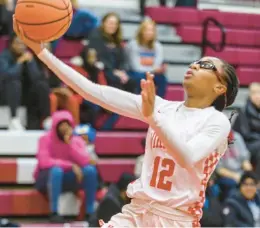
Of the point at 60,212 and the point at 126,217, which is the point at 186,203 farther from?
the point at 60,212

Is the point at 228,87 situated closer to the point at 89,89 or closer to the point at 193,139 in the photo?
the point at 193,139

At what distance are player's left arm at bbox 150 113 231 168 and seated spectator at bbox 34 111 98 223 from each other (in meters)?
3.55

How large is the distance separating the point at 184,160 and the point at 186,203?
290mm

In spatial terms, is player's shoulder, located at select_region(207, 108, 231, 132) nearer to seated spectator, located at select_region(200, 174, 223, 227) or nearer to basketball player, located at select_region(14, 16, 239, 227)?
basketball player, located at select_region(14, 16, 239, 227)

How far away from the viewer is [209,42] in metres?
8.87

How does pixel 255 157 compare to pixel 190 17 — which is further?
pixel 190 17

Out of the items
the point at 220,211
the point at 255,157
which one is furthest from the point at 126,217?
the point at 255,157

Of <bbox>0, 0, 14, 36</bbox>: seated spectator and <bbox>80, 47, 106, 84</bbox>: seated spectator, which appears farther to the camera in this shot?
<bbox>80, 47, 106, 84</bbox>: seated spectator

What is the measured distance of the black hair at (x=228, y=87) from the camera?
129 inches

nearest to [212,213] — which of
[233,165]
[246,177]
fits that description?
[246,177]

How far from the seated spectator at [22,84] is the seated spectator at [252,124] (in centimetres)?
211

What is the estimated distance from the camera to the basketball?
→ 329 centimetres

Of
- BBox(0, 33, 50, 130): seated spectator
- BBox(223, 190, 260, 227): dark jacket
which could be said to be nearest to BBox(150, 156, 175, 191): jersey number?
BBox(223, 190, 260, 227): dark jacket

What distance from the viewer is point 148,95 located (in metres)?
2.78
